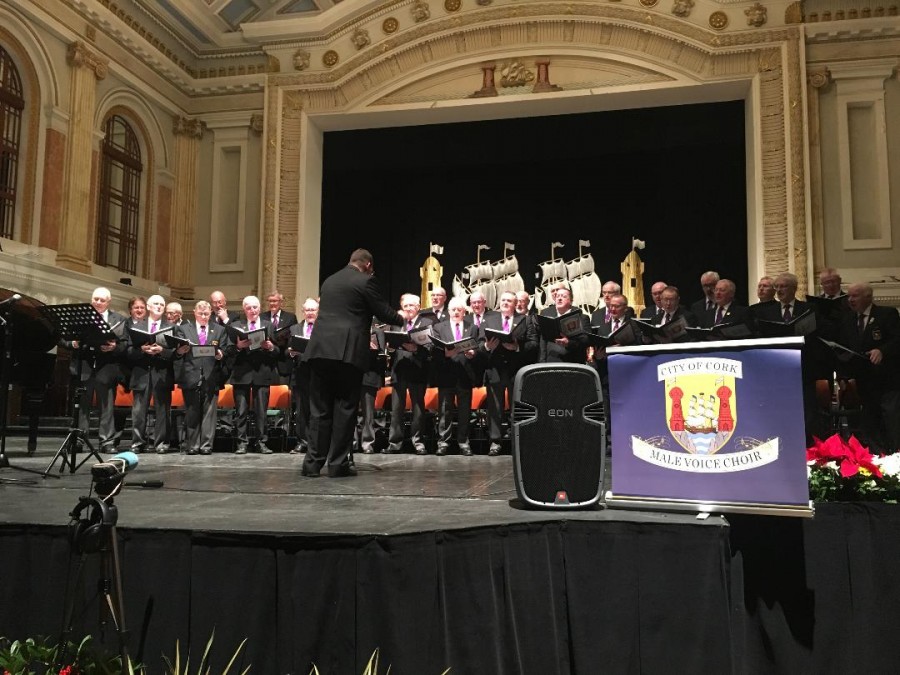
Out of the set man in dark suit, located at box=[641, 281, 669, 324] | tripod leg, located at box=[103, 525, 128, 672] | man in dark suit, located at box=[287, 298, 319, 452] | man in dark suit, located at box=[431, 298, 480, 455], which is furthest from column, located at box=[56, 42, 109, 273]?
tripod leg, located at box=[103, 525, 128, 672]

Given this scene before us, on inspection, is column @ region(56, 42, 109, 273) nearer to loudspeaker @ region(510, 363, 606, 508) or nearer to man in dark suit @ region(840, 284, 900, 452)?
loudspeaker @ region(510, 363, 606, 508)

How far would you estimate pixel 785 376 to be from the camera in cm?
258

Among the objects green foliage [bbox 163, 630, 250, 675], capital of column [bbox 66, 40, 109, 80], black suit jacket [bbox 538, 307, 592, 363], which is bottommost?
green foliage [bbox 163, 630, 250, 675]

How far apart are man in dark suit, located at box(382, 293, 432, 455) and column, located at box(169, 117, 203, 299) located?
6.32 metres

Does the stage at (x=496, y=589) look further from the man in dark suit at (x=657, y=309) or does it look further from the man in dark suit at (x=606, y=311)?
the man in dark suit at (x=606, y=311)

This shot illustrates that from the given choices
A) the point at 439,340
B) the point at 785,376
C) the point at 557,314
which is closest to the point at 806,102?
the point at 557,314

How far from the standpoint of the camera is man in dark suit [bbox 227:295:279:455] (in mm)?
7621

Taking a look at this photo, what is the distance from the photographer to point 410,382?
754cm

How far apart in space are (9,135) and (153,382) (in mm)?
4825

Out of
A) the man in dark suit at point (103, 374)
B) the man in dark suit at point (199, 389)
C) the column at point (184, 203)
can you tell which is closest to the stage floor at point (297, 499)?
the man in dark suit at point (103, 374)

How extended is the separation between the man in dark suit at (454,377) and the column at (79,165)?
574 cm

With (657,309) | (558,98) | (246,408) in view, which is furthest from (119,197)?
(657,309)

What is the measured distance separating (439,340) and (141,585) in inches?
186

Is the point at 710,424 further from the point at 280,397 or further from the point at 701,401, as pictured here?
the point at 280,397
